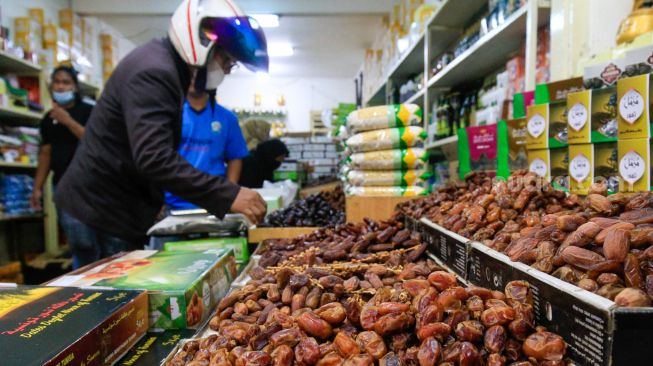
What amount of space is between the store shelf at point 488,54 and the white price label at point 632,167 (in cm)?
86

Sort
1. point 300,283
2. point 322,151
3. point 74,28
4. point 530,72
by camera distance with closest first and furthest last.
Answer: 1. point 300,283
2. point 530,72
3. point 74,28
4. point 322,151

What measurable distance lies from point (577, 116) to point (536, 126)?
179 mm

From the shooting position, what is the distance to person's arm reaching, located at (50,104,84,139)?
3.42 meters

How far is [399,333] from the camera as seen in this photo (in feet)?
2.34

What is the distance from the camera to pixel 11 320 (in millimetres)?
789

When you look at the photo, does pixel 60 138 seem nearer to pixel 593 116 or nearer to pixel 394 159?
pixel 394 159

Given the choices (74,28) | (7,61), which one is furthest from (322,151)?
(7,61)

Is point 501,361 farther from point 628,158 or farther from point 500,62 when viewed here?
point 500,62

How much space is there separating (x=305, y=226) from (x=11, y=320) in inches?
60.9

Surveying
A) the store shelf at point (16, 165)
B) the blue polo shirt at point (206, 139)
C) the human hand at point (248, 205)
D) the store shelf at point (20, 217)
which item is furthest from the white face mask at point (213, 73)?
the store shelf at point (20, 217)

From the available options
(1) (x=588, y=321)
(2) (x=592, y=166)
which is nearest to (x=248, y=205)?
(2) (x=592, y=166)

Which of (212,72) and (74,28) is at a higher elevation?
(74,28)

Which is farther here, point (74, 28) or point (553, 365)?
point (74, 28)

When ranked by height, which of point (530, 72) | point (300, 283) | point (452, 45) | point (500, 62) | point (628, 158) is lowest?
point (300, 283)
